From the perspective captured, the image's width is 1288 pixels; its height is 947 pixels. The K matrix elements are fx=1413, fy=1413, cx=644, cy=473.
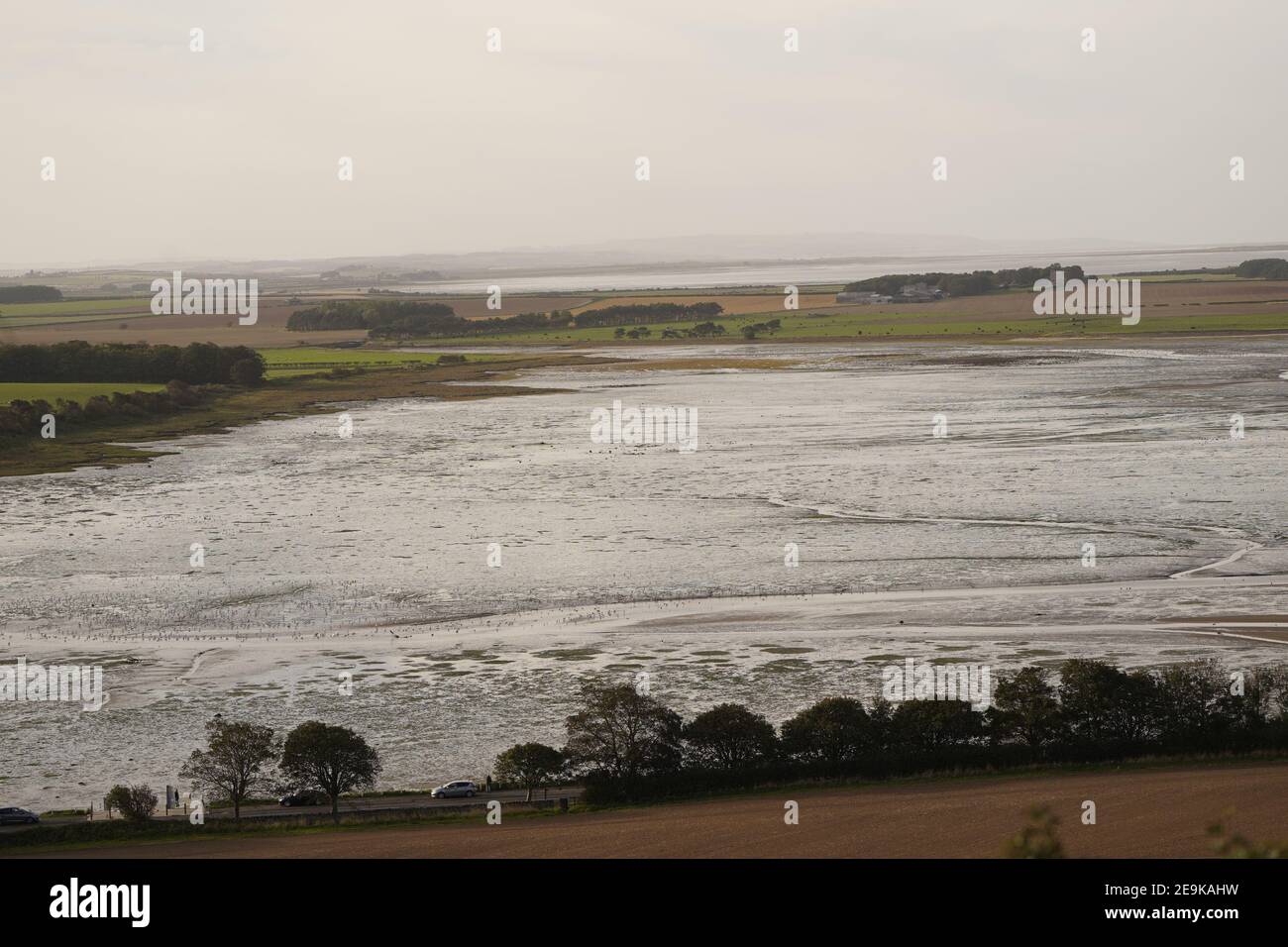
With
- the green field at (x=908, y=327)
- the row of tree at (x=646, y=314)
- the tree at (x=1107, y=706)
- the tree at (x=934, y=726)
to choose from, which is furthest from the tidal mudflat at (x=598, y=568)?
the row of tree at (x=646, y=314)

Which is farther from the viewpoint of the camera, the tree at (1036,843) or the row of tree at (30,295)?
the row of tree at (30,295)

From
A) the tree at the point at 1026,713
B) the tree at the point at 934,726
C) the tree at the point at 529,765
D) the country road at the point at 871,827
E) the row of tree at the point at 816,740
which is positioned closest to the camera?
the country road at the point at 871,827

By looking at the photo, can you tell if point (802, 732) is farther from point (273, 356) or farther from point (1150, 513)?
point (273, 356)

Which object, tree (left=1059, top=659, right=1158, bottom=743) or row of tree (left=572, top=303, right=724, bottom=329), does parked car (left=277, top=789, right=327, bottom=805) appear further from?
Result: row of tree (left=572, top=303, right=724, bottom=329)

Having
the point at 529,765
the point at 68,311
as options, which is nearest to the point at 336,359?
the point at 68,311

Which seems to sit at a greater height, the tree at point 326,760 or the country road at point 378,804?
the tree at point 326,760

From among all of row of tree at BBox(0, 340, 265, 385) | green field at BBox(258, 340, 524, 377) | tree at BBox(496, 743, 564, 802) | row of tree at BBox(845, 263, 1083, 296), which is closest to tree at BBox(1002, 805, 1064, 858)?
tree at BBox(496, 743, 564, 802)

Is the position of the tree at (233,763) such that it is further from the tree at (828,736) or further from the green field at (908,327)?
the green field at (908,327)

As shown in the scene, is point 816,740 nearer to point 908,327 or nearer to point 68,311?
point 908,327
